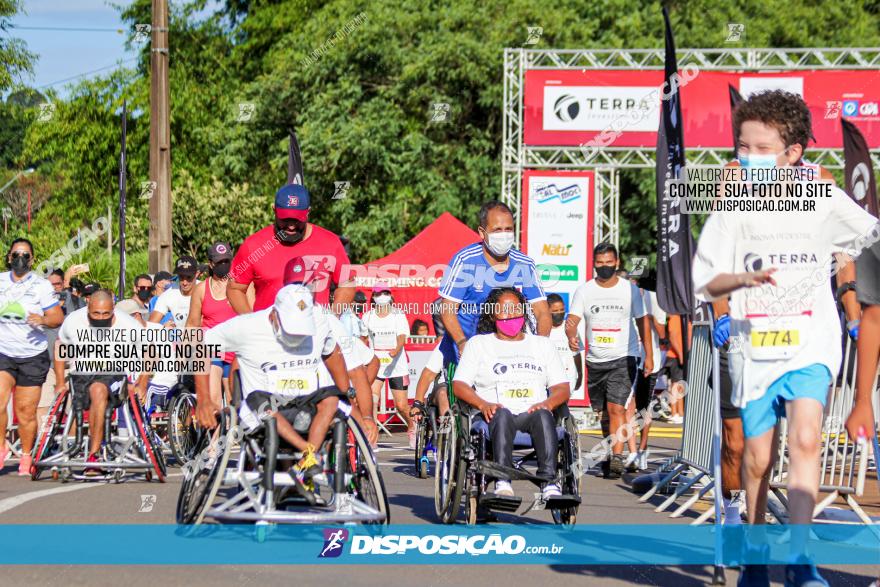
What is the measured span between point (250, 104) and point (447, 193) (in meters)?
5.29

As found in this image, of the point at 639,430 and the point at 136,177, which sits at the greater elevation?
the point at 136,177

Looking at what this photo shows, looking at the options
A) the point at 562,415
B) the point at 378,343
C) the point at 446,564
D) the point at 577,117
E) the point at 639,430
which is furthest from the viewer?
the point at 577,117

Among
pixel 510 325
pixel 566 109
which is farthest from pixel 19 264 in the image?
pixel 566 109

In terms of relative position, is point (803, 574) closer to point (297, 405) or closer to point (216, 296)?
point (297, 405)

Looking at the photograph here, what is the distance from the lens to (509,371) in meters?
9.38

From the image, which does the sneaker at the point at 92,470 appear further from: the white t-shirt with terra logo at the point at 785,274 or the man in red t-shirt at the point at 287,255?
the white t-shirt with terra logo at the point at 785,274

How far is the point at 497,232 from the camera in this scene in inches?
395

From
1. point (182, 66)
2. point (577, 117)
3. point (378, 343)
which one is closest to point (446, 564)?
point (378, 343)

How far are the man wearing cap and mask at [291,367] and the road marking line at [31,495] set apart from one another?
2543 millimetres

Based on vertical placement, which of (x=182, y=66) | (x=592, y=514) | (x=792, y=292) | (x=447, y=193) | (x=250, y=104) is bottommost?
(x=592, y=514)

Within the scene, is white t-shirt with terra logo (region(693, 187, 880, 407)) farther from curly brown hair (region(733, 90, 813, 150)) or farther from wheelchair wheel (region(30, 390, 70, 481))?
wheelchair wheel (region(30, 390, 70, 481))

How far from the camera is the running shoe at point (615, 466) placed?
42.9 feet

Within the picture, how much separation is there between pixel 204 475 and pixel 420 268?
13.6 metres

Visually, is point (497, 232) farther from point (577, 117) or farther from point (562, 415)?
point (577, 117)
